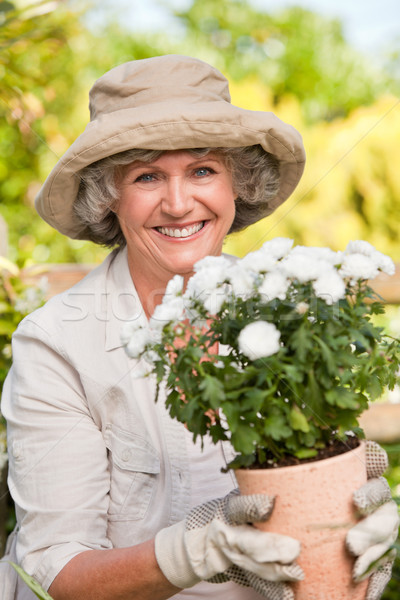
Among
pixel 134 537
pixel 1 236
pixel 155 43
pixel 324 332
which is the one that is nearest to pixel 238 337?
pixel 324 332

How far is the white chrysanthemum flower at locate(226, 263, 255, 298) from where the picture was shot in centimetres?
111

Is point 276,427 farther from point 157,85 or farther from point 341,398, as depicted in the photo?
point 157,85

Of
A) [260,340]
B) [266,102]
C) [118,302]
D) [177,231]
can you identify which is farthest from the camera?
[266,102]

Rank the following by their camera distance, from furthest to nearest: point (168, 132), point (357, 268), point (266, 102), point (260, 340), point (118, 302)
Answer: point (266, 102), point (118, 302), point (168, 132), point (357, 268), point (260, 340)

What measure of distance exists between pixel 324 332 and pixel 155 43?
744 centimetres

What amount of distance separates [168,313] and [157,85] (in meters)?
0.73

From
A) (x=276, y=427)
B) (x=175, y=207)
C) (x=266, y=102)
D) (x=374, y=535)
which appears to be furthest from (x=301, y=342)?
(x=266, y=102)

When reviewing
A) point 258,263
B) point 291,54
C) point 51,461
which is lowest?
point 51,461

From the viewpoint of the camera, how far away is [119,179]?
170cm

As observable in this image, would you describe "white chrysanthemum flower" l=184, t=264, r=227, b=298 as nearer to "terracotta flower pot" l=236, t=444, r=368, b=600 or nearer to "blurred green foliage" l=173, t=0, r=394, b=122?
"terracotta flower pot" l=236, t=444, r=368, b=600

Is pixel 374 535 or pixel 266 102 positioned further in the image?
pixel 266 102

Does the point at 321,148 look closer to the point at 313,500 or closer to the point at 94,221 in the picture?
the point at 94,221

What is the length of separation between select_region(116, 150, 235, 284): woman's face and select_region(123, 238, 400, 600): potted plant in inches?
19.1

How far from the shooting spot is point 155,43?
7.81 meters
